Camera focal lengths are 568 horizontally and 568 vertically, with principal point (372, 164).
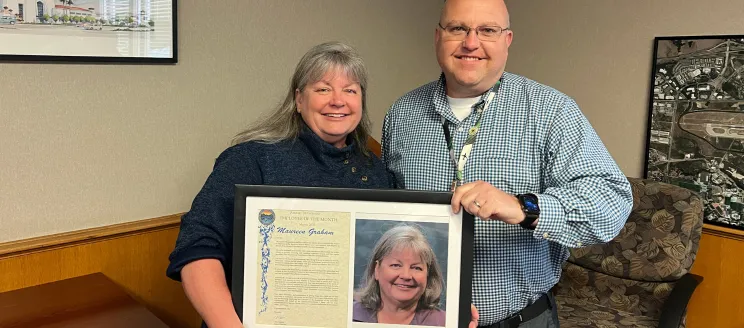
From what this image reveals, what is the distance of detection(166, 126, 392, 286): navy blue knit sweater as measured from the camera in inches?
49.1

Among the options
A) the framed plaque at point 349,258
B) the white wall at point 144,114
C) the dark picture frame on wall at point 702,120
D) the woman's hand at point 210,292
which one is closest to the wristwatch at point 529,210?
the framed plaque at point 349,258

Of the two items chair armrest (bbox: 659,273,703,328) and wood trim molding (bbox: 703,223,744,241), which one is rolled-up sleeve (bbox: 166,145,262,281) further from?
wood trim molding (bbox: 703,223,744,241)

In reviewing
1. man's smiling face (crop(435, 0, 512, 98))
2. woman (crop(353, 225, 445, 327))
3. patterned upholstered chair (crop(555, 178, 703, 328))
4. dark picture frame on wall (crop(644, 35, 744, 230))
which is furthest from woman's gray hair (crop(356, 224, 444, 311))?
dark picture frame on wall (crop(644, 35, 744, 230))

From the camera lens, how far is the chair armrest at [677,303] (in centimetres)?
214

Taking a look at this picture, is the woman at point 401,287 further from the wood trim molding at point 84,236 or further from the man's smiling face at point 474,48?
the wood trim molding at point 84,236

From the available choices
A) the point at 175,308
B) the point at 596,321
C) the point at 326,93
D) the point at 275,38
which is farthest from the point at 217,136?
the point at 596,321

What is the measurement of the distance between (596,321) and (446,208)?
1.45 m

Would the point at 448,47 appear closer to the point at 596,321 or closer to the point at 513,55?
the point at 596,321

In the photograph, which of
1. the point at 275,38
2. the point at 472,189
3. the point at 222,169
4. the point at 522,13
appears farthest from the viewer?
the point at 522,13

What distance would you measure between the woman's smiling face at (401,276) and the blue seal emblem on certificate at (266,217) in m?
0.24

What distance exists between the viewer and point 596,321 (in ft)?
7.55

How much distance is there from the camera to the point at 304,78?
4.75 feet

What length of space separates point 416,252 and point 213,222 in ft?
1.48

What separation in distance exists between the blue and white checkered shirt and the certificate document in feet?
1.41
